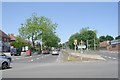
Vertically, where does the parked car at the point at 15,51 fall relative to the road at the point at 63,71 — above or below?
above

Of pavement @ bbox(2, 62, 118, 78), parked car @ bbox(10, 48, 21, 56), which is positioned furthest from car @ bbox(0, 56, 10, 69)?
parked car @ bbox(10, 48, 21, 56)

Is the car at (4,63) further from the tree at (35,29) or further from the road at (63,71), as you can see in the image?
the tree at (35,29)

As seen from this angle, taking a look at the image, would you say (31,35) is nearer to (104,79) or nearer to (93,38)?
(93,38)

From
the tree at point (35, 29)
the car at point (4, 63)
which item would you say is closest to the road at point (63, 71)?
the car at point (4, 63)

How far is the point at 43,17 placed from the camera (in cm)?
10200

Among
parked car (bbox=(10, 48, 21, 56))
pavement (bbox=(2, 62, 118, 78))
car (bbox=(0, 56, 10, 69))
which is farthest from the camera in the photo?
parked car (bbox=(10, 48, 21, 56))

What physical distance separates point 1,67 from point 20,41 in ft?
240

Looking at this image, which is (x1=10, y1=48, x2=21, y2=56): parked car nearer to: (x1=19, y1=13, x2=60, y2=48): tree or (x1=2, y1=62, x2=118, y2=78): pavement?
(x1=19, y1=13, x2=60, y2=48): tree

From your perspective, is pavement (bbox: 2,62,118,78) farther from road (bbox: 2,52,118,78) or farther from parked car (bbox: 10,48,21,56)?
parked car (bbox: 10,48,21,56)

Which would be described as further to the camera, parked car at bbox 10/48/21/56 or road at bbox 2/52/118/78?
parked car at bbox 10/48/21/56

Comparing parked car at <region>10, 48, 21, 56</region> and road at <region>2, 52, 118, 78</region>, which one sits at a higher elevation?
parked car at <region>10, 48, 21, 56</region>

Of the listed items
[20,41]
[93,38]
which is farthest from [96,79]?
[93,38]

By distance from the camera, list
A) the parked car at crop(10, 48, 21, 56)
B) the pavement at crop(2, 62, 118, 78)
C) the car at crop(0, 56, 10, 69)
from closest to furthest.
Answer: the pavement at crop(2, 62, 118, 78) < the car at crop(0, 56, 10, 69) < the parked car at crop(10, 48, 21, 56)

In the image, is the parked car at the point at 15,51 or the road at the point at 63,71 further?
the parked car at the point at 15,51
